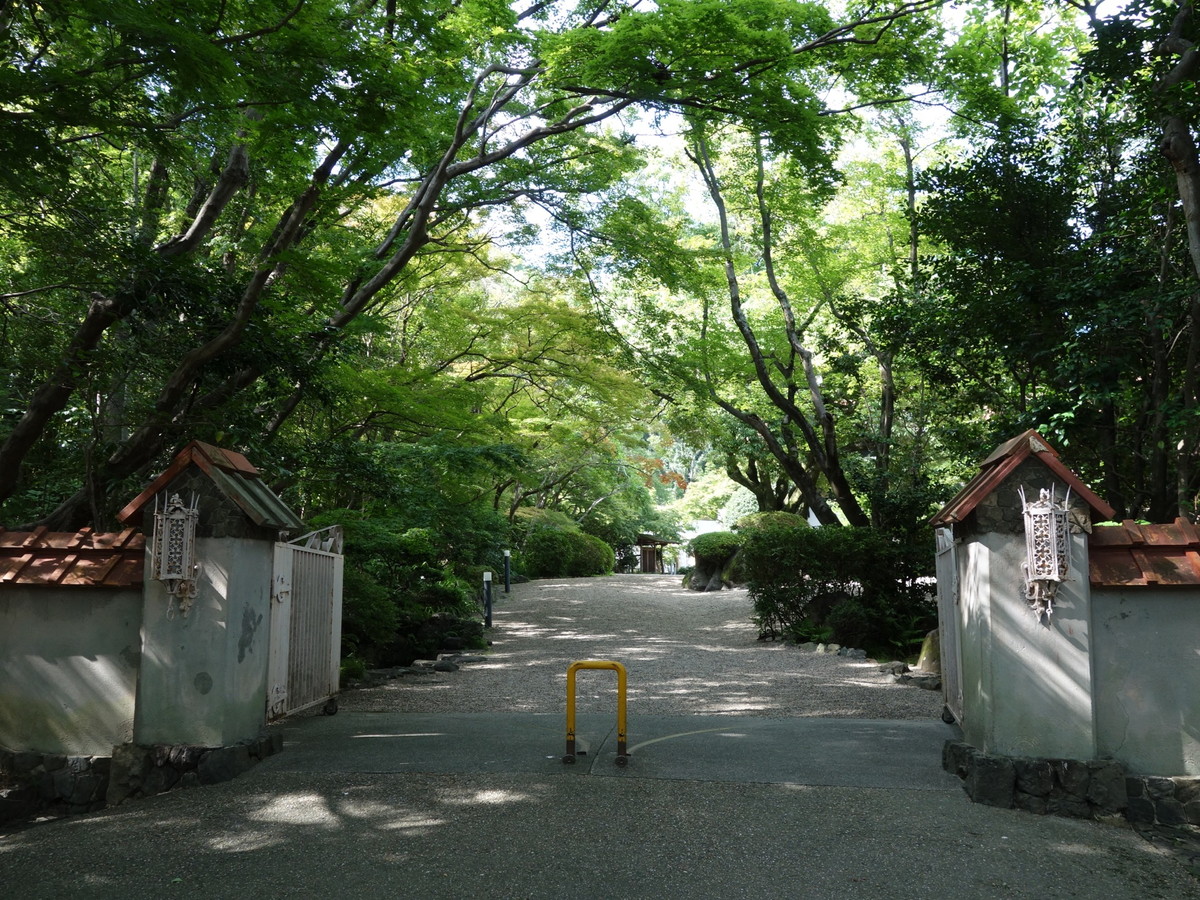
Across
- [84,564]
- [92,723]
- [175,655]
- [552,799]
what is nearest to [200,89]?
[84,564]

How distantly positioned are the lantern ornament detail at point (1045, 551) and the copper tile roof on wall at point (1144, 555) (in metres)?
0.26

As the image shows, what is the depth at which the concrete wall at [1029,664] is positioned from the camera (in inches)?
230

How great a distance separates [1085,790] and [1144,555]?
1610 millimetres

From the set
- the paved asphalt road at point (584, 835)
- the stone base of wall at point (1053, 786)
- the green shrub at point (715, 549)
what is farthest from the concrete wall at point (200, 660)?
the green shrub at point (715, 549)

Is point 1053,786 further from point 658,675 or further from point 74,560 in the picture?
point 74,560

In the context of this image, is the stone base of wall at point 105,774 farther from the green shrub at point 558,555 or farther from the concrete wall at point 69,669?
the green shrub at point 558,555

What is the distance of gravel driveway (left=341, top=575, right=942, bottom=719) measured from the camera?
972 cm

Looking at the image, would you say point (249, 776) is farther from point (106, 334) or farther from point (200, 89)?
point (106, 334)

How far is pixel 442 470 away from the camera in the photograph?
1606 centimetres

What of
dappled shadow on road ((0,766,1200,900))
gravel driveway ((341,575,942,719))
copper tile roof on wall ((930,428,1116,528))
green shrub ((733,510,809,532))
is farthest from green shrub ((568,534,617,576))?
copper tile roof on wall ((930,428,1116,528))

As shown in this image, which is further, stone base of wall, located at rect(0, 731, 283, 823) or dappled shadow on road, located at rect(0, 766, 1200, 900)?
stone base of wall, located at rect(0, 731, 283, 823)

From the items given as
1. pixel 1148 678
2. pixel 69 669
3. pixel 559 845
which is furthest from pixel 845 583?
pixel 69 669

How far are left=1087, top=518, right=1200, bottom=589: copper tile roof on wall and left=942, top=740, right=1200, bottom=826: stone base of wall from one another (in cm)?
121

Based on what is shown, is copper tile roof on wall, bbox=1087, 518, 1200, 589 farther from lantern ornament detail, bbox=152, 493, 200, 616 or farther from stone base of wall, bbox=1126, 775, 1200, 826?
lantern ornament detail, bbox=152, 493, 200, 616
